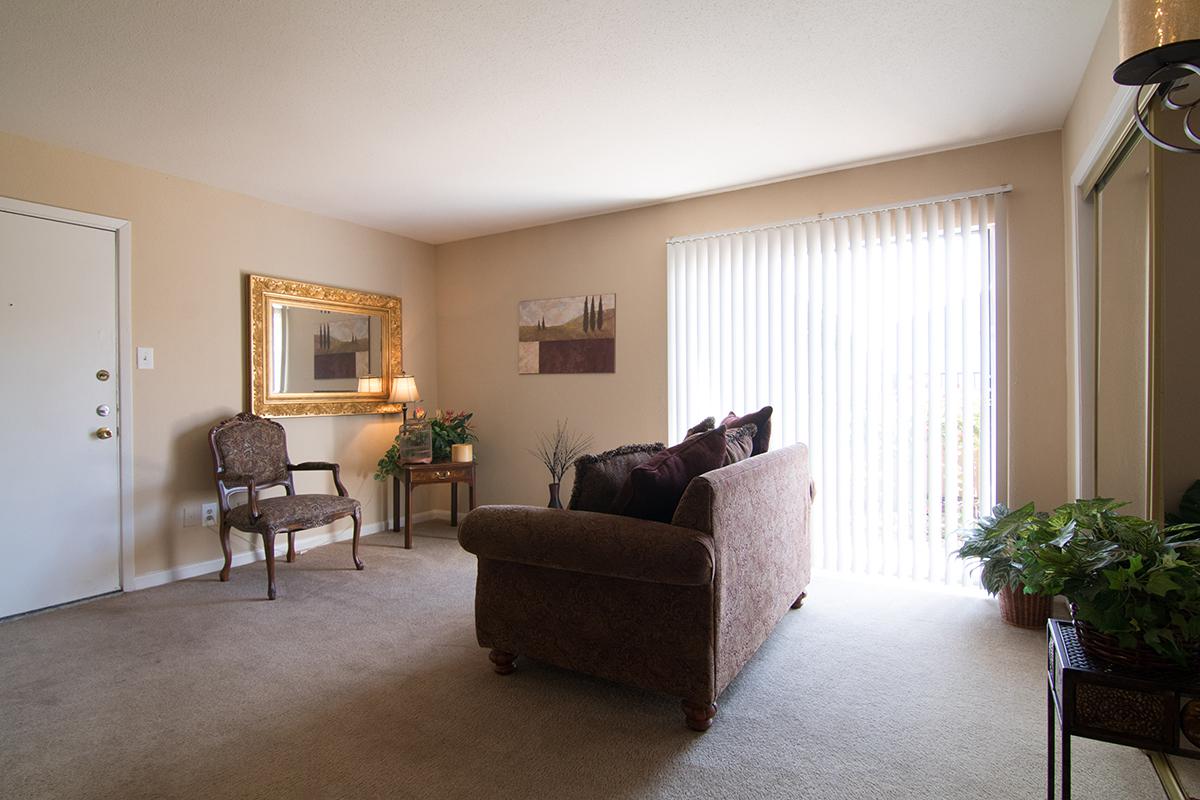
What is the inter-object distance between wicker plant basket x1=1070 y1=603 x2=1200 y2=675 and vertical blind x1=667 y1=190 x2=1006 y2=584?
2178 mm

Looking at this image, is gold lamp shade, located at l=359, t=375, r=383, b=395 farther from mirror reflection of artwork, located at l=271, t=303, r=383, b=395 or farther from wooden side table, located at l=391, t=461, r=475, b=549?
wooden side table, located at l=391, t=461, r=475, b=549

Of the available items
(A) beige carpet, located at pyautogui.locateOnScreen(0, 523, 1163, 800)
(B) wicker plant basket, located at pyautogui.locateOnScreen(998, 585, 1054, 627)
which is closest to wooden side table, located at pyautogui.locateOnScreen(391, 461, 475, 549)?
(A) beige carpet, located at pyautogui.locateOnScreen(0, 523, 1163, 800)

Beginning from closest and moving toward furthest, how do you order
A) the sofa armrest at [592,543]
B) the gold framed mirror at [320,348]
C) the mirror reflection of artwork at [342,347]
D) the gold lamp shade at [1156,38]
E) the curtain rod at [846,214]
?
the gold lamp shade at [1156,38] → the sofa armrest at [592,543] → the curtain rod at [846,214] → the gold framed mirror at [320,348] → the mirror reflection of artwork at [342,347]

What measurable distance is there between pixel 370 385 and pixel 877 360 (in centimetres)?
370

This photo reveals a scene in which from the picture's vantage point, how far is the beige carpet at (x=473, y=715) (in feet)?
5.79

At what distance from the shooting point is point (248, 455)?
3.86 metres

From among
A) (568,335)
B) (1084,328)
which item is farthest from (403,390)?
(1084,328)

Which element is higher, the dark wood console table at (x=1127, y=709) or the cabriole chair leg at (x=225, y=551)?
the dark wood console table at (x=1127, y=709)

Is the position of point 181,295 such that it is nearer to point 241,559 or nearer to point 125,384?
point 125,384

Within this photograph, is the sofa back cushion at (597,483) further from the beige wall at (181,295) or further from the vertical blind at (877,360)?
the beige wall at (181,295)

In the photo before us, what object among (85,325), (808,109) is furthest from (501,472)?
(808,109)

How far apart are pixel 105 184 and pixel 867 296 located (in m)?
4.42

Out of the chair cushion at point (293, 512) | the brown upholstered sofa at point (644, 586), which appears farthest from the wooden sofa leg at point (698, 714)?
the chair cushion at point (293, 512)

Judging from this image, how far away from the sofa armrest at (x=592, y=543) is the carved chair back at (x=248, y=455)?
1.99 meters
